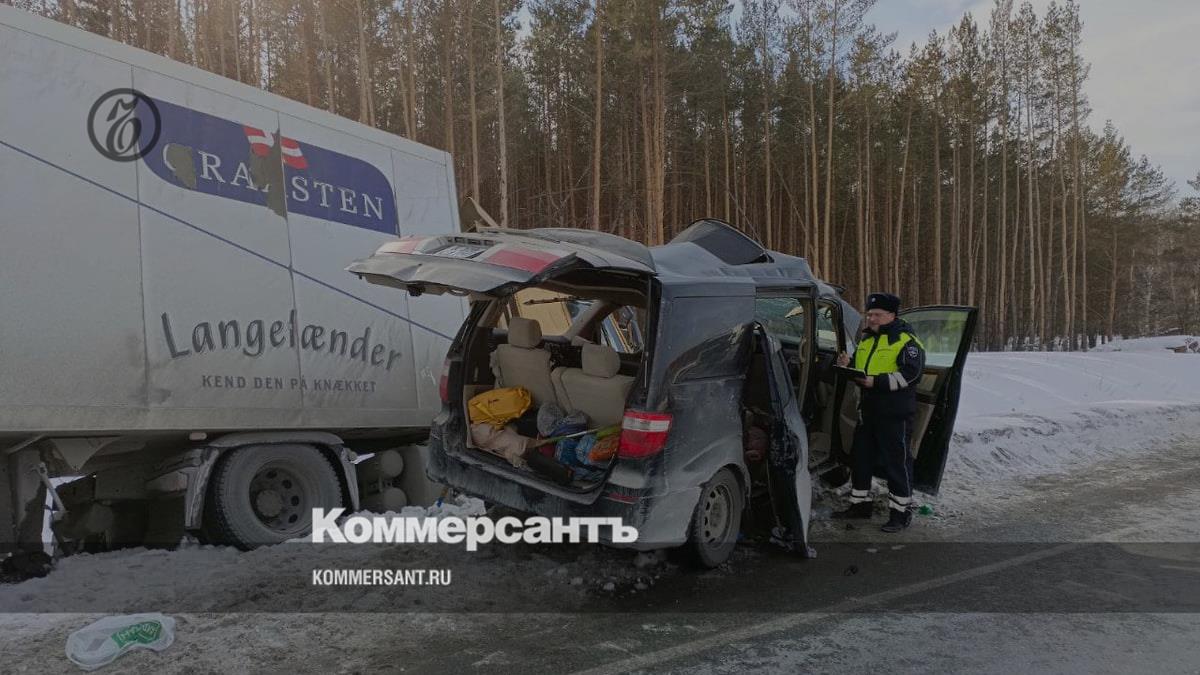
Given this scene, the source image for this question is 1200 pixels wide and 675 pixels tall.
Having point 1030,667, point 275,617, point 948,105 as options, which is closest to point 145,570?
point 275,617

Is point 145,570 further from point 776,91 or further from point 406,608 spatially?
point 776,91

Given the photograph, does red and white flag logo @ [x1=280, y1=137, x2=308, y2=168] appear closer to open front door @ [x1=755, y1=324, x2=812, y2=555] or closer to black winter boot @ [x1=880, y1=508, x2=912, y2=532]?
open front door @ [x1=755, y1=324, x2=812, y2=555]

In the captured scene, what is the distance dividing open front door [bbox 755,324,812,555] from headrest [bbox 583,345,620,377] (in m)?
0.92

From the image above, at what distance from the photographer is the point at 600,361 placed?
446 centimetres

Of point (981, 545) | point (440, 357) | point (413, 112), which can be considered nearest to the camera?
point (981, 545)

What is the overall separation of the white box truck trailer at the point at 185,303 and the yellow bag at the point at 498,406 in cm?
92

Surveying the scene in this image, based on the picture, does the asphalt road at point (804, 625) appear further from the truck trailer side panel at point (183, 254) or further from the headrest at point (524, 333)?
the headrest at point (524, 333)

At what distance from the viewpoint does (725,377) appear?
14.0ft

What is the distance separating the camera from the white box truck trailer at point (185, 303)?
3.62m

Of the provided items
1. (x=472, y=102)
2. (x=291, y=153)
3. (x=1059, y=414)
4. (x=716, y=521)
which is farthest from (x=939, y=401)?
(x=472, y=102)

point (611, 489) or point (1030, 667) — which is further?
point (611, 489)

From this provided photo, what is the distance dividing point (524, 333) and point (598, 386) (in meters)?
0.81

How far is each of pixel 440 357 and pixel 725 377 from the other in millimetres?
2606

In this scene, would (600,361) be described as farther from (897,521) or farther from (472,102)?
(472,102)
